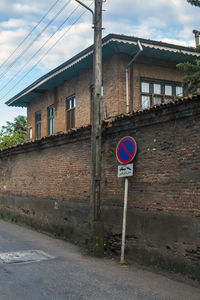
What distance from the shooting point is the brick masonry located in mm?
7738

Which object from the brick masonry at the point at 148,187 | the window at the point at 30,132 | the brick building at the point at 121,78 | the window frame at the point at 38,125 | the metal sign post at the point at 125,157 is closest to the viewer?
the brick masonry at the point at 148,187

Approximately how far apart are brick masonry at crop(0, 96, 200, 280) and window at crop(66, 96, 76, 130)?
5106mm

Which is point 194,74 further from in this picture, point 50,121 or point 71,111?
point 50,121

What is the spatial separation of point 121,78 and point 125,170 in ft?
22.8

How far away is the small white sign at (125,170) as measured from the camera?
359 inches

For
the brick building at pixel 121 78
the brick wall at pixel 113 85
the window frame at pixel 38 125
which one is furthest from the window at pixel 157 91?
the window frame at pixel 38 125

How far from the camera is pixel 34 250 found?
412 inches

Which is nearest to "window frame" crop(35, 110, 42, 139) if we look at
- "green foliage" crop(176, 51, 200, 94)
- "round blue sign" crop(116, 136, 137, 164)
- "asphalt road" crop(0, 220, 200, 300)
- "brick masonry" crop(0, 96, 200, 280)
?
"brick masonry" crop(0, 96, 200, 280)

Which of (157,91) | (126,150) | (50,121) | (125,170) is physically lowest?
(125,170)

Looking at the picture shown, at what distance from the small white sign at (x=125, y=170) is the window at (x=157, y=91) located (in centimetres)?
663

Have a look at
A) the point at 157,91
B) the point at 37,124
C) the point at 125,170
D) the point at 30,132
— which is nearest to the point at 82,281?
the point at 125,170

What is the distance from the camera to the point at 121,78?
15.3 metres

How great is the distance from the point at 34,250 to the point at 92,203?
7.28 ft

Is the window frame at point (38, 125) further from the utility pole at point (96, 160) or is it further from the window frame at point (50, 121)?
the utility pole at point (96, 160)
